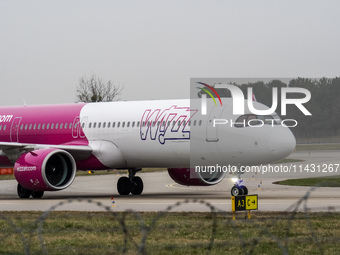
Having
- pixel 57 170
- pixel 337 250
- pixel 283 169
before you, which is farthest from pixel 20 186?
pixel 283 169

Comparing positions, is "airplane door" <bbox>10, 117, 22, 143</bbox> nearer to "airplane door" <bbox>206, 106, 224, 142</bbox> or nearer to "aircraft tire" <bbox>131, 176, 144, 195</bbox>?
"aircraft tire" <bbox>131, 176, 144, 195</bbox>

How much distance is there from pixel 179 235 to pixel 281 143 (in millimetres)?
11012

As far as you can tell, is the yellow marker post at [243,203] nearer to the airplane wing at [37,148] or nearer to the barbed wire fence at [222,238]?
the barbed wire fence at [222,238]

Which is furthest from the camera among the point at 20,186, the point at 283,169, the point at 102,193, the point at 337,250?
the point at 283,169

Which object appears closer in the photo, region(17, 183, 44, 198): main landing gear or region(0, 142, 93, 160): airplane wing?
region(0, 142, 93, 160): airplane wing

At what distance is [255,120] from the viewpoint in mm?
27594

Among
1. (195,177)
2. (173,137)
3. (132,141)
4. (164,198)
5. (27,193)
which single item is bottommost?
(164,198)

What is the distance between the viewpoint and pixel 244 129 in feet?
90.6

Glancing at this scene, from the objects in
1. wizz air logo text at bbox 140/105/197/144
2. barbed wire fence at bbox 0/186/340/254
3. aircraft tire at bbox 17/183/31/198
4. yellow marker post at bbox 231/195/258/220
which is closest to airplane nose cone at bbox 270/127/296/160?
wizz air logo text at bbox 140/105/197/144

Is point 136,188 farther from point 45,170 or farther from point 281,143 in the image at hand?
point 281,143

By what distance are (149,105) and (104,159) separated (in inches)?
109

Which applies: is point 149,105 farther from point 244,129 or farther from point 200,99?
point 244,129

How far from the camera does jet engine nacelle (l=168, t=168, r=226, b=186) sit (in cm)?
3180

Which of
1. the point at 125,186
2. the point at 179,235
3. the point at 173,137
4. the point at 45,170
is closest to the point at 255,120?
the point at 173,137
